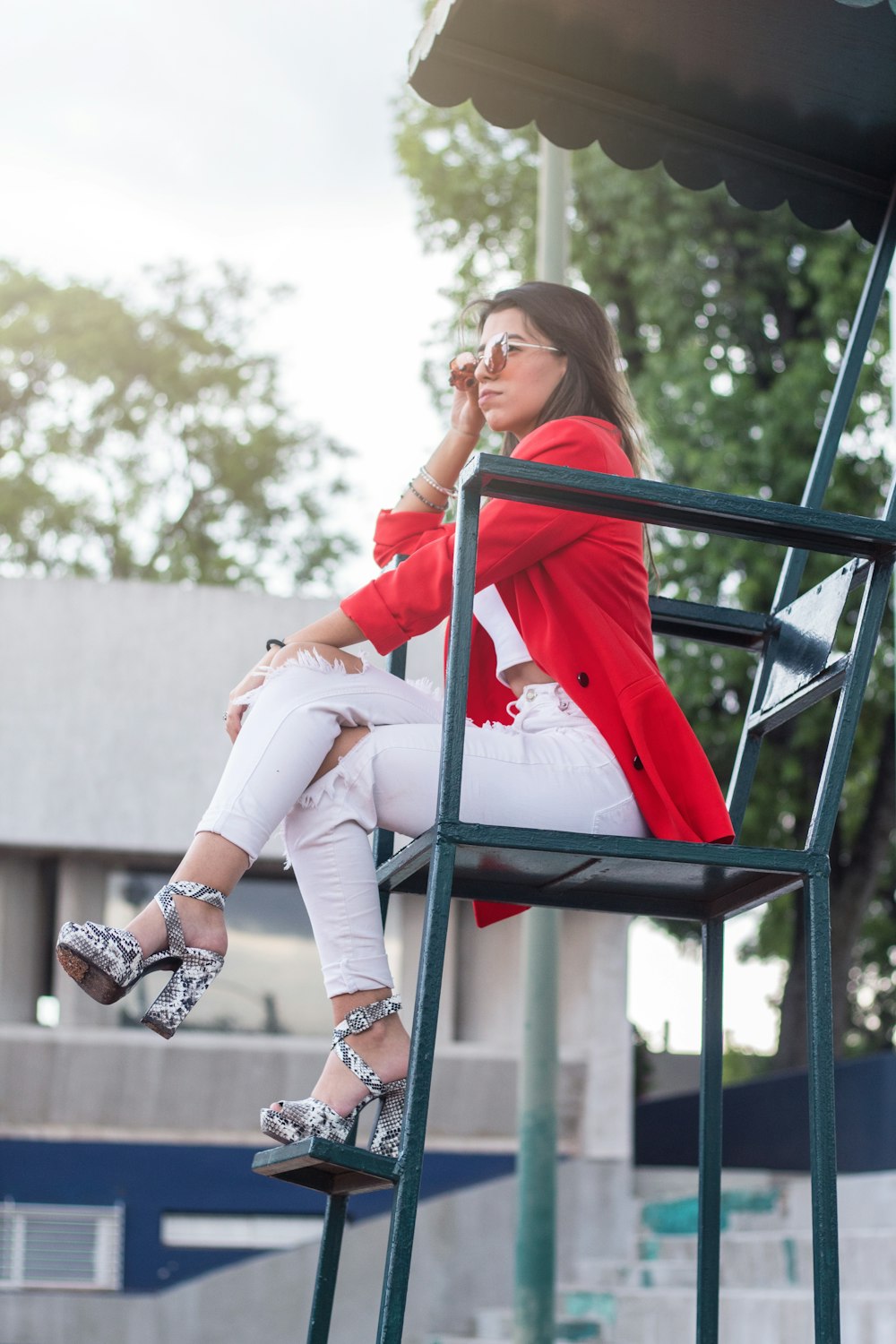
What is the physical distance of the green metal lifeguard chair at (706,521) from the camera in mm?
2604

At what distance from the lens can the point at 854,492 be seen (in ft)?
51.8

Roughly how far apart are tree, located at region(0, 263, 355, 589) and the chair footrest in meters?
22.7

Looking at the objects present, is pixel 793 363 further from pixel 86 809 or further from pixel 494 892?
pixel 494 892

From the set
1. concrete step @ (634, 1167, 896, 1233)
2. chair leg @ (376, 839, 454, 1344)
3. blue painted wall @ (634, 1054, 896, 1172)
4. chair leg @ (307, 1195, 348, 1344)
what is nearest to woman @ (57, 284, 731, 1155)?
chair leg @ (376, 839, 454, 1344)

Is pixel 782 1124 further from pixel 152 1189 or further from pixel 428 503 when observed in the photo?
pixel 428 503

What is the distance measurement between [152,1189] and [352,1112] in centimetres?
1076

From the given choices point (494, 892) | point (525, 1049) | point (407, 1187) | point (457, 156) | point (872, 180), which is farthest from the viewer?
point (457, 156)

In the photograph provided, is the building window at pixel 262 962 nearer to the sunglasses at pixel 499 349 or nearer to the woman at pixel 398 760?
the sunglasses at pixel 499 349

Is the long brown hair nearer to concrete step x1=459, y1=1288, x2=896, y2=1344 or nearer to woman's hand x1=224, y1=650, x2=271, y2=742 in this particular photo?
woman's hand x1=224, y1=650, x2=271, y2=742

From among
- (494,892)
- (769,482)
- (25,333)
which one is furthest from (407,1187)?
(25,333)

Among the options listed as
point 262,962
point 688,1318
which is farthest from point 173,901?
point 262,962

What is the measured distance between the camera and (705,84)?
3881mm

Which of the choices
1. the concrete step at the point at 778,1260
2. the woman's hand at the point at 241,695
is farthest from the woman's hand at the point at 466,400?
the concrete step at the point at 778,1260

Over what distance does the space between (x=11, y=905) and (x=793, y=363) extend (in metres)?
8.50
